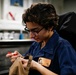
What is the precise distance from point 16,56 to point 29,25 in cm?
26

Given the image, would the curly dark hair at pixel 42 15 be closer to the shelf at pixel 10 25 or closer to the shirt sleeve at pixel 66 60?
the shirt sleeve at pixel 66 60

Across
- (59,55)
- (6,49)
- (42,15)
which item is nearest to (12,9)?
(6,49)

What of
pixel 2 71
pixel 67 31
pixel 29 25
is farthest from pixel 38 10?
pixel 2 71

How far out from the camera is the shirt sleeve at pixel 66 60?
100 centimetres

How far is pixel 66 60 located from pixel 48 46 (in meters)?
0.19

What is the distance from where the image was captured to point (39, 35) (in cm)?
112

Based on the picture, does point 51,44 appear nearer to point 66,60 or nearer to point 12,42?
point 66,60

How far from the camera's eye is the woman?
1018 millimetres

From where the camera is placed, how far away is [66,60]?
39.8 inches

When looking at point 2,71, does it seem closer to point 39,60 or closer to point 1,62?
point 1,62

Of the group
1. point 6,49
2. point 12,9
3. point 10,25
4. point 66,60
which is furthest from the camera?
point 12,9

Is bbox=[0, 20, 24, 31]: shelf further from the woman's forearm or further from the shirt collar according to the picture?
the woman's forearm

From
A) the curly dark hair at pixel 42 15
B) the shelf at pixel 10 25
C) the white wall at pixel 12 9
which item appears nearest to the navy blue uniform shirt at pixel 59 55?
the curly dark hair at pixel 42 15

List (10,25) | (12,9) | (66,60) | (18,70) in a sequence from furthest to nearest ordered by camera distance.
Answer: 1. (12,9)
2. (10,25)
3. (18,70)
4. (66,60)
